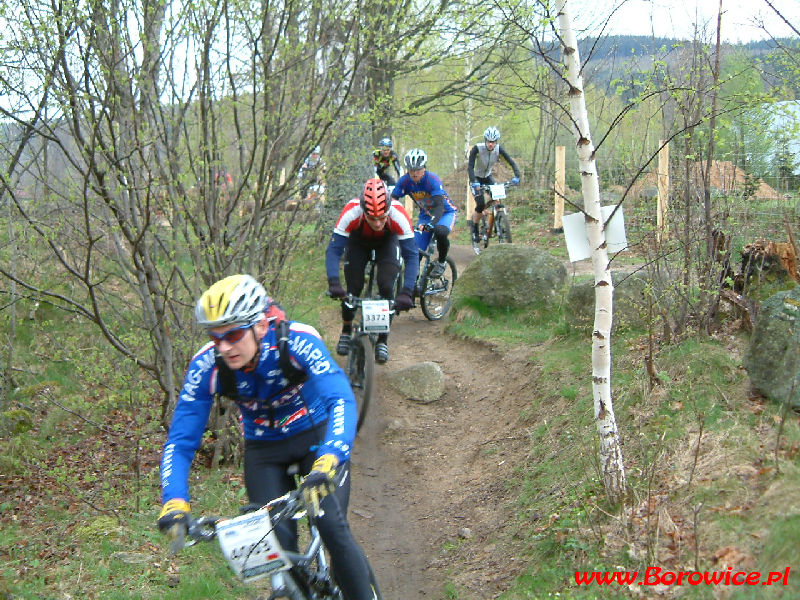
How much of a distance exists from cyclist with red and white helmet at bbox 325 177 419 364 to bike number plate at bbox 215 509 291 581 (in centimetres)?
397

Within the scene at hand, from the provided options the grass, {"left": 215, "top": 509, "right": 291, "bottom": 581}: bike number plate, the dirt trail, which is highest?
{"left": 215, "top": 509, "right": 291, "bottom": 581}: bike number plate

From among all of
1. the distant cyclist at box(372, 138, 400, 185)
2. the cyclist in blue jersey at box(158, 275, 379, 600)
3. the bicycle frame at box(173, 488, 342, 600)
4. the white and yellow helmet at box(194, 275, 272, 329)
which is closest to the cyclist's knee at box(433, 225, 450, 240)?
the distant cyclist at box(372, 138, 400, 185)

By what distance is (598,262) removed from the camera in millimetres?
4457

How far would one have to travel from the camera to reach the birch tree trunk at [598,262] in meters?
4.37

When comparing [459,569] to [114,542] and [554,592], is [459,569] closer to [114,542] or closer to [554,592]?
[554,592]

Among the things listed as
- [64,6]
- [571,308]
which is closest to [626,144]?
[571,308]

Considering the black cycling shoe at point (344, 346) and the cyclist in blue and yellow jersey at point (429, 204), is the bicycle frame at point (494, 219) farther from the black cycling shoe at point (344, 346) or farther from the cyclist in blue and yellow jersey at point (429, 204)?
the black cycling shoe at point (344, 346)

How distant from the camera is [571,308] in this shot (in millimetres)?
8047

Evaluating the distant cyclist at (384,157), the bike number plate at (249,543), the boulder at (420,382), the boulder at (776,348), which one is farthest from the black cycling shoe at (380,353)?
the distant cyclist at (384,157)

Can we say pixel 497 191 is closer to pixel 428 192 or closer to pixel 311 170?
pixel 428 192

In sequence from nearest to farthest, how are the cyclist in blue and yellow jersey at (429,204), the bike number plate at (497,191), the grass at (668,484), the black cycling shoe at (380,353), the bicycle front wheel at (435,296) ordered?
the grass at (668,484) → the black cycling shoe at (380,353) → the cyclist in blue and yellow jersey at (429,204) → the bicycle front wheel at (435,296) → the bike number plate at (497,191)

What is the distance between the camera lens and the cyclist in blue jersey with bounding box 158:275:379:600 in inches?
130

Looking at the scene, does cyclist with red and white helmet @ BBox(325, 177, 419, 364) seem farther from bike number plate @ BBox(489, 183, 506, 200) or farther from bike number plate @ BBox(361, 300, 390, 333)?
bike number plate @ BBox(489, 183, 506, 200)

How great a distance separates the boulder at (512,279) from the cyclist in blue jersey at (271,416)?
243 inches
